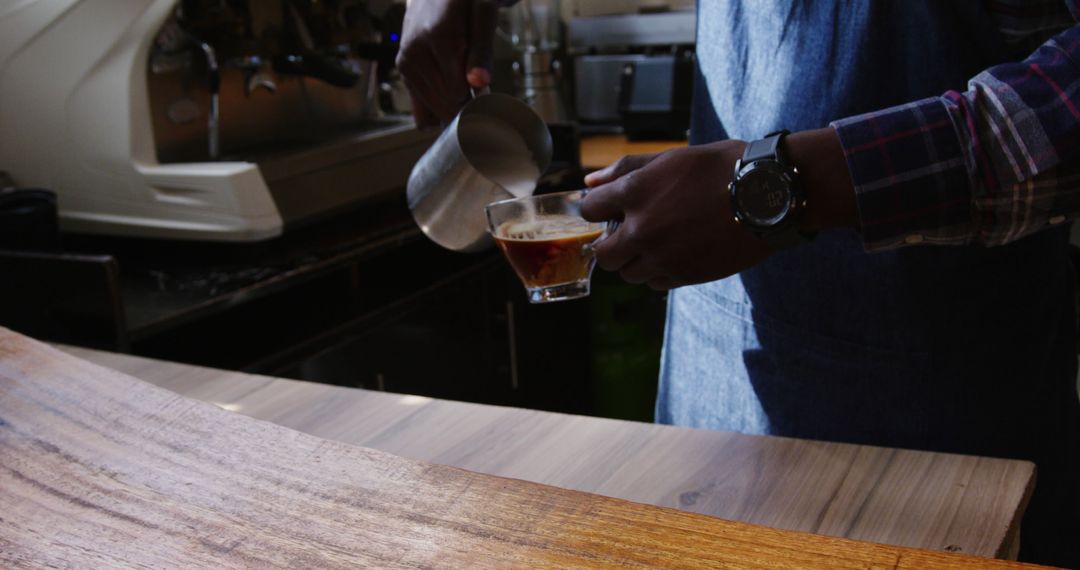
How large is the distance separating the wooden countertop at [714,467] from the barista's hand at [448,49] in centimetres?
35

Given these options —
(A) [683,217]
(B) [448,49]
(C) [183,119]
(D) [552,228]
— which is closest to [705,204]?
(A) [683,217]

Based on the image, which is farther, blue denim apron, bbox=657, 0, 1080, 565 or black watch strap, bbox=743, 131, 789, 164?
blue denim apron, bbox=657, 0, 1080, 565

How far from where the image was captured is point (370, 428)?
938mm

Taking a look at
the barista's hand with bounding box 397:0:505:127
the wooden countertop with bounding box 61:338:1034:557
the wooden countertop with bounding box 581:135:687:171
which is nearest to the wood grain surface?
the wooden countertop with bounding box 61:338:1034:557

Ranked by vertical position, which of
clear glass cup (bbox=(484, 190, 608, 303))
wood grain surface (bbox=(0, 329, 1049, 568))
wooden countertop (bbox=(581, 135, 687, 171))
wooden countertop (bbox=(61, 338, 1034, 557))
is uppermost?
wood grain surface (bbox=(0, 329, 1049, 568))

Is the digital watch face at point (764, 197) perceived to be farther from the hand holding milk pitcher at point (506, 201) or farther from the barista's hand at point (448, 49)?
the barista's hand at point (448, 49)

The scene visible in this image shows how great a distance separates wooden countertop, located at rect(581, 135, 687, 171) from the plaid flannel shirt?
75.2 inches

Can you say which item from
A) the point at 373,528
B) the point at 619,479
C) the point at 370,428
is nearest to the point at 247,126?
the point at 370,428

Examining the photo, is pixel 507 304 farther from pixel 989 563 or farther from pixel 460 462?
pixel 989 563

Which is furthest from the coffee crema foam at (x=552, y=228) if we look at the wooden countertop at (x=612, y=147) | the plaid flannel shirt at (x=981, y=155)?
the wooden countertop at (x=612, y=147)

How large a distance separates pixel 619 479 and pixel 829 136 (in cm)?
30

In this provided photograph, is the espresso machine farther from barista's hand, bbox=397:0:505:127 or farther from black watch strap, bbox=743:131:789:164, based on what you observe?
black watch strap, bbox=743:131:789:164

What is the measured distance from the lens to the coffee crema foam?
0.92m

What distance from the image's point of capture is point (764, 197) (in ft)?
2.43
